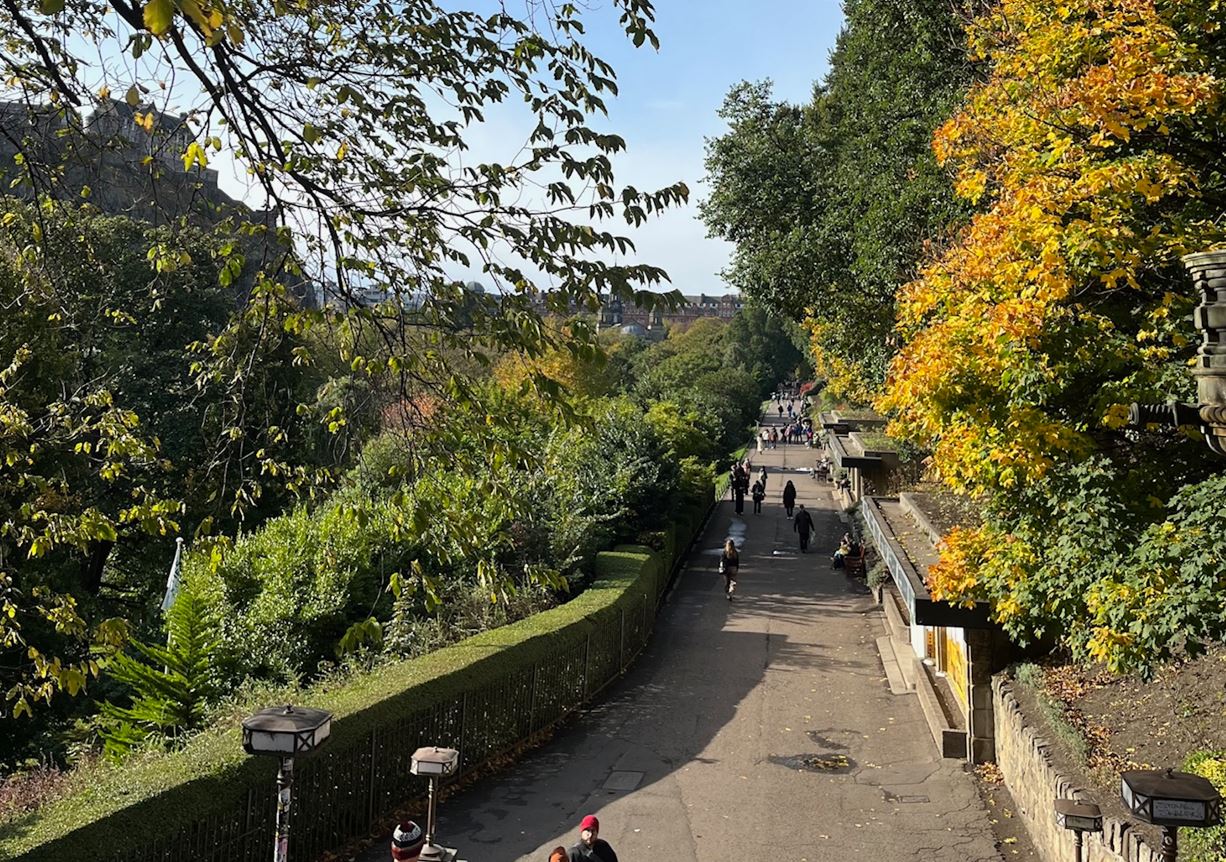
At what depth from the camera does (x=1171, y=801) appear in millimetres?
6031

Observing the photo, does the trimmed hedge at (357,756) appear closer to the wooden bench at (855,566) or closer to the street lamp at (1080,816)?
the street lamp at (1080,816)

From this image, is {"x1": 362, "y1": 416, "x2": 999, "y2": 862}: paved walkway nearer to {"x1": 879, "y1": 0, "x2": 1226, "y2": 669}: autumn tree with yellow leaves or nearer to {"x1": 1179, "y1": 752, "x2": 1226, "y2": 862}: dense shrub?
{"x1": 1179, "y1": 752, "x2": 1226, "y2": 862}: dense shrub

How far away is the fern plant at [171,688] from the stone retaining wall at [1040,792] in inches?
355

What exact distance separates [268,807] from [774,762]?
6.18 meters

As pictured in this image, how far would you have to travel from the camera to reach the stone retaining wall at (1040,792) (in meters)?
7.29

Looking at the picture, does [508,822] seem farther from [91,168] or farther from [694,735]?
[91,168]

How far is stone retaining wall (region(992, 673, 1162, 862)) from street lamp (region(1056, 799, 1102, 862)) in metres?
0.16

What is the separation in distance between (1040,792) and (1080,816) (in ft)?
7.07

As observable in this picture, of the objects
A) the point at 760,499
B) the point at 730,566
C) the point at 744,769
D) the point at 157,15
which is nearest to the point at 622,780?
the point at 744,769

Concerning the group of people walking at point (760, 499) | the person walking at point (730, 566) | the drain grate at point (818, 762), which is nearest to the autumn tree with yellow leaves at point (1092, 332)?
the drain grate at point (818, 762)

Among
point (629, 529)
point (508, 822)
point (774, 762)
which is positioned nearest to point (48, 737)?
point (508, 822)

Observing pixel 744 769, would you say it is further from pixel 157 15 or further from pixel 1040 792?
pixel 157 15

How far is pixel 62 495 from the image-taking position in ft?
48.8

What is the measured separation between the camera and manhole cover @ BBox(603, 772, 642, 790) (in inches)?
456
